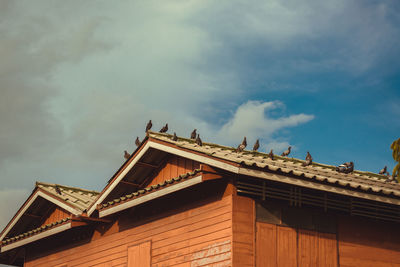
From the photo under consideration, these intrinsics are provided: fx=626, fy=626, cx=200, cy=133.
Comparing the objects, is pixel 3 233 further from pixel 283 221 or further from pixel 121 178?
pixel 283 221

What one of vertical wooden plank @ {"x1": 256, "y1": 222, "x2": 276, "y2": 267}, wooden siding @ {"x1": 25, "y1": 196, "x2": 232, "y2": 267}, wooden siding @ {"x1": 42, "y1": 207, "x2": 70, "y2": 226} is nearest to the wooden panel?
wooden siding @ {"x1": 25, "y1": 196, "x2": 232, "y2": 267}

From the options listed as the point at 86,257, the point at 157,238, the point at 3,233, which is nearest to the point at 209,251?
the point at 157,238

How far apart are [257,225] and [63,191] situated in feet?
33.8

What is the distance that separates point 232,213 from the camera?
625 inches

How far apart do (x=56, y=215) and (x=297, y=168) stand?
1059cm

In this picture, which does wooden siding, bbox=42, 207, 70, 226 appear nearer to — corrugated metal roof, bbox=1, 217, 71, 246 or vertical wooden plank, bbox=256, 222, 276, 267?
corrugated metal roof, bbox=1, 217, 71, 246

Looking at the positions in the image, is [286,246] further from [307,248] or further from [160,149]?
[160,149]

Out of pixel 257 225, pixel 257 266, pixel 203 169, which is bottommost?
pixel 257 266

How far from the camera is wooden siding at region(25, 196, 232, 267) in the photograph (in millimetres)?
16141

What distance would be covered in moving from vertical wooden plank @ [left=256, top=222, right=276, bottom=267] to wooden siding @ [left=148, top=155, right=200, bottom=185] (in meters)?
3.04

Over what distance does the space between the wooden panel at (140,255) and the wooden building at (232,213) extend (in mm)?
32

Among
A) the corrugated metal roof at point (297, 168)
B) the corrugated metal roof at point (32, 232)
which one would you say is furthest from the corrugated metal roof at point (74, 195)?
the corrugated metal roof at point (297, 168)

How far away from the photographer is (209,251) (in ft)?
53.7

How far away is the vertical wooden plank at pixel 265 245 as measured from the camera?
15.8 meters
